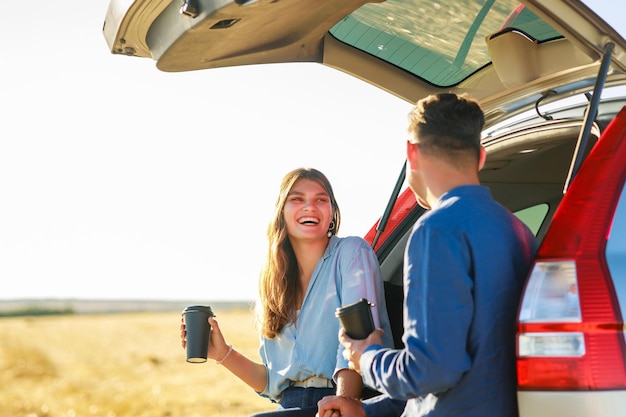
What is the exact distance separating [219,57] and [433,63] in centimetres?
88

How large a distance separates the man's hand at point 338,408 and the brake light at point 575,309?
31.1 inches

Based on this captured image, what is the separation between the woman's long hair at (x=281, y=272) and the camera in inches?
132

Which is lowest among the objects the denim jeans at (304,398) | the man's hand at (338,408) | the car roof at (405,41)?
the denim jeans at (304,398)

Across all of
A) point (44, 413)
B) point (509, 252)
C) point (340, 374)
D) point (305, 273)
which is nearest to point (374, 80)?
point (305, 273)

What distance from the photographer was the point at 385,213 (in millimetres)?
3721

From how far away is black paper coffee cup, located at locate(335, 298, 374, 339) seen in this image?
7.82 feet

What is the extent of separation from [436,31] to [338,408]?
4.57 feet

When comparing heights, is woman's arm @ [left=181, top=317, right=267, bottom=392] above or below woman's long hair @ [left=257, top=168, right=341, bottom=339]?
below

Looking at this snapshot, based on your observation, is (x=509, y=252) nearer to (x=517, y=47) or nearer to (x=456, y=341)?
(x=456, y=341)

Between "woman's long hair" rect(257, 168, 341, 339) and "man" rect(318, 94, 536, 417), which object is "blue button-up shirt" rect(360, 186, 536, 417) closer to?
"man" rect(318, 94, 536, 417)

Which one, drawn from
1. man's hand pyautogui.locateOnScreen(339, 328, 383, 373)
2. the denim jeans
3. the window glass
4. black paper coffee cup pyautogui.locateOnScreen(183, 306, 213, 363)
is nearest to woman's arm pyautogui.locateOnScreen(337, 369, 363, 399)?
the denim jeans

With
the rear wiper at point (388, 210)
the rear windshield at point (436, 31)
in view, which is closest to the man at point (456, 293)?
the rear windshield at point (436, 31)

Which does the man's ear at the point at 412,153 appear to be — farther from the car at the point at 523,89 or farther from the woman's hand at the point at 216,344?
the woman's hand at the point at 216,344

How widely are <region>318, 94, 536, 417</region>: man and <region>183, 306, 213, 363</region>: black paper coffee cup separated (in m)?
1.04
